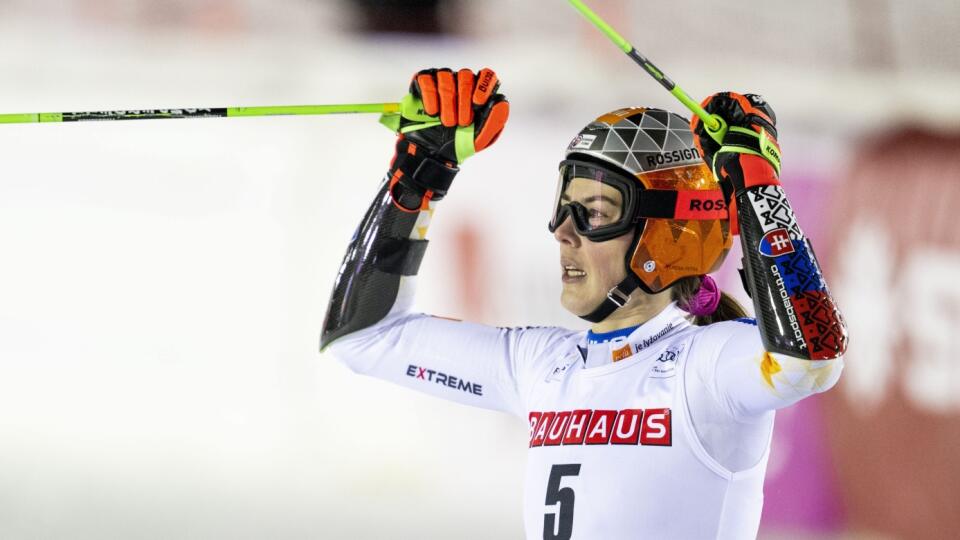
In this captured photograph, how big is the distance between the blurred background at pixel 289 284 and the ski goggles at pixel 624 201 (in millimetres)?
2281

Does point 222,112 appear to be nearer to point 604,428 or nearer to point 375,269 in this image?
point 375,269

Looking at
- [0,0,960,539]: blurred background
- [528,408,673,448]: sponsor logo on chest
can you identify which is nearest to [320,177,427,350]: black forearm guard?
[528,408,673,448]: sponsor logo on chest

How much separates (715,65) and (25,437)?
3.67 metres

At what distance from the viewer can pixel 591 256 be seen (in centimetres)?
329

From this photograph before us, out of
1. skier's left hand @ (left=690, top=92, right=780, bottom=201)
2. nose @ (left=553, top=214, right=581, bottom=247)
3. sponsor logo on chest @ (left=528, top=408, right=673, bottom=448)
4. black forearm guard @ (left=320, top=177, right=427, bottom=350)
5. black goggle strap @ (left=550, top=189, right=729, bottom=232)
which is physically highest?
skier's left hand @ (left=690, top=92, right=780, bottom=201)

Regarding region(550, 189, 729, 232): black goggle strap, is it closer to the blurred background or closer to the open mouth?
the open mouth

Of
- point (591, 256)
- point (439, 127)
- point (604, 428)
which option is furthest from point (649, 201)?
point (439, 127)

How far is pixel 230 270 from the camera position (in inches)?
213

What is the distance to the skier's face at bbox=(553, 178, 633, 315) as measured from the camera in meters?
3.28

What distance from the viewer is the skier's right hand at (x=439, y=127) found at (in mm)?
3547

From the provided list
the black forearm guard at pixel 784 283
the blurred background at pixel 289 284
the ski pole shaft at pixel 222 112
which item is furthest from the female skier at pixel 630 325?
the blurred background at pixel 289 284

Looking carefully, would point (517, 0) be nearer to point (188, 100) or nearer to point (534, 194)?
point (534, 194)

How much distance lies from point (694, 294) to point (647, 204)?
0.98 feet

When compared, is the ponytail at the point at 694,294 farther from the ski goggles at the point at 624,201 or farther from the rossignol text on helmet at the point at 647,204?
the ski goggles at the point at 624,201
